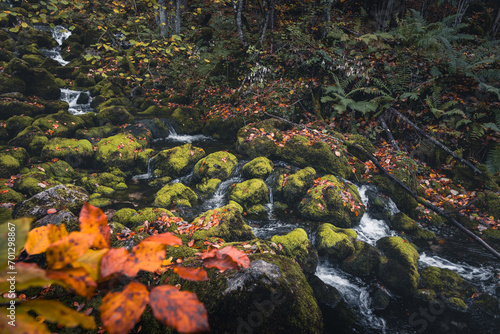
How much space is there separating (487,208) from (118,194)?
36.9 ft

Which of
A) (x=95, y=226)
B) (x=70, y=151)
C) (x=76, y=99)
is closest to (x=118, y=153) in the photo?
(x=70, y=151)

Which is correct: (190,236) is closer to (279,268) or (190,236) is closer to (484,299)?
(279,268)

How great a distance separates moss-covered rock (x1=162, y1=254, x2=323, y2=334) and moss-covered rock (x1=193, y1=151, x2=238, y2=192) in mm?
5023

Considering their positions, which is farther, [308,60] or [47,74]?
[47,74]

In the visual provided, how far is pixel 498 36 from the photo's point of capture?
1171cm

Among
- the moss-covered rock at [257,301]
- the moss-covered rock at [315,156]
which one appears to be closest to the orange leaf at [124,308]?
the moss-covered rock at [257,301]

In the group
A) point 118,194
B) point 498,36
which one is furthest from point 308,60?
point 498,36

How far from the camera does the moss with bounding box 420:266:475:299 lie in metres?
4.37

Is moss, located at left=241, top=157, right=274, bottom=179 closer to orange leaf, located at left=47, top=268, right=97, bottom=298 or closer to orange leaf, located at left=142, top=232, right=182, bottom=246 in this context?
orange leaf, located at left=142, top=232, right=182, bottom=246

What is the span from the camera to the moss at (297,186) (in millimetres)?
6637

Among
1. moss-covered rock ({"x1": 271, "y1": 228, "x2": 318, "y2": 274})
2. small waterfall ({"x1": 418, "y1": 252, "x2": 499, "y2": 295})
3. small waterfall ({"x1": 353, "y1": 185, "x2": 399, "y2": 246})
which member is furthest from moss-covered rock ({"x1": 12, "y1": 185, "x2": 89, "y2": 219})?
small waterfall ({"x1": 418, "y1": 252, "x2": 499, "y2": 295})

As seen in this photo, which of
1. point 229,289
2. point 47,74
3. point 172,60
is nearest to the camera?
point 229,289

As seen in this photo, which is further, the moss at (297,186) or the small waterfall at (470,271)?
the moss at (297,186)

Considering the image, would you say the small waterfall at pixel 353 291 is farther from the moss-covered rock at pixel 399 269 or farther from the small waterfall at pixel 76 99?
the small waterfall at pixel 76 99
